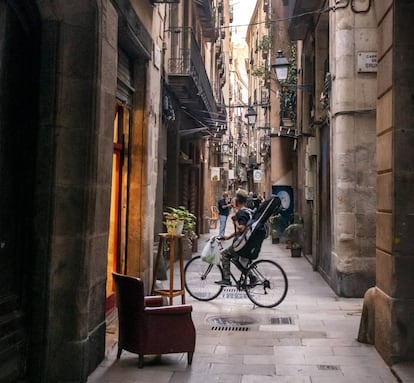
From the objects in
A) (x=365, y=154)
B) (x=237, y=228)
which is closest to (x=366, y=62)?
(x=365, y=154)

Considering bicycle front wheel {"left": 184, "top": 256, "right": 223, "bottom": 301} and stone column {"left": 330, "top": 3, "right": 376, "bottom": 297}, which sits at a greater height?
stone column {"left": 330, "top": 3, "right": 376, "bottom": 297}

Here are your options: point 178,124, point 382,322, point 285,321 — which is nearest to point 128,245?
point 285,321

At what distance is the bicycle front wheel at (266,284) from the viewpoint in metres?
8.82

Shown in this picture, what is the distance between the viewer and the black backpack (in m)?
8.73

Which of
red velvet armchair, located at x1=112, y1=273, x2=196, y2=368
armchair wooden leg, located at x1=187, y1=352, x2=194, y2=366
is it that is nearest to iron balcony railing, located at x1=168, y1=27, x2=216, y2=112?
red velvet armchair, located at x1=112, y1=273, x2=196, y2=368

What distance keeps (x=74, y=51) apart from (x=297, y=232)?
13.0 meters

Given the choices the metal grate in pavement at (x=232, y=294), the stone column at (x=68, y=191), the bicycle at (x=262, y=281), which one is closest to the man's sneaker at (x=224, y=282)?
the bicycle at (x=262, y=281)

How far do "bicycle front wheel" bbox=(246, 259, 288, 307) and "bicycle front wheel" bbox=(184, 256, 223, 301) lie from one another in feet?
2.24

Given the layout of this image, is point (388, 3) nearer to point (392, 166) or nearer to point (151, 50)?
point (392, 166)

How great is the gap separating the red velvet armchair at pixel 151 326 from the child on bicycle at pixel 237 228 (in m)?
3.31

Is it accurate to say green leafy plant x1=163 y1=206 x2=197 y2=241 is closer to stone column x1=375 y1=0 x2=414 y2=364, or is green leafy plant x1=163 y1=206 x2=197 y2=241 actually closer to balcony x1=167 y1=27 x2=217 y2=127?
stone column x1=375 y1=0 x2=414 y2=364

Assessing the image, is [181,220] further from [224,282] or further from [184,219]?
[224,282]

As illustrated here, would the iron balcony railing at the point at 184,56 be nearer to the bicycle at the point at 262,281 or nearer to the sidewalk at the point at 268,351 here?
the bicycle at the point at 262,281

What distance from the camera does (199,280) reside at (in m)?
9.45
